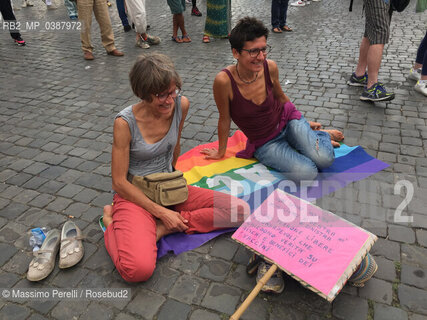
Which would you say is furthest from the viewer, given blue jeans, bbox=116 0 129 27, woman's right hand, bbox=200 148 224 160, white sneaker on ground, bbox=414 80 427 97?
blue jeans, bbox=116 0 129 27

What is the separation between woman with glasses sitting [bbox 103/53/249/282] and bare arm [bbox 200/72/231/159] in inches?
21.5

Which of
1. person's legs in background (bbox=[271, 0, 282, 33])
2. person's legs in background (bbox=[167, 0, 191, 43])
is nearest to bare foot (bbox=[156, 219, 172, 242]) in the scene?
person's legs in background (bbox=[167, 0, 191, 43])

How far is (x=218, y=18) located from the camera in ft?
25.0

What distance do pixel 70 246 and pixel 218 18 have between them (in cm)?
643

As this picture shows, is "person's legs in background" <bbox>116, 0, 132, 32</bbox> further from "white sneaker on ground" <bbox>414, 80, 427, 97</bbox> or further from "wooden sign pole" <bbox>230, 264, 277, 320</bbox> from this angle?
"wooden sign pole" <bbox>230, 264, 277, 320</bbox>

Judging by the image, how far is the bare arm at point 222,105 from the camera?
3072 millimetres

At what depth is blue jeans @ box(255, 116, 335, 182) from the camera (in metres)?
3.18

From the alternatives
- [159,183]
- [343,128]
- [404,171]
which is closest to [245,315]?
[159,183]

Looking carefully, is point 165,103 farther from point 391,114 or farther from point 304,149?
point 391,114

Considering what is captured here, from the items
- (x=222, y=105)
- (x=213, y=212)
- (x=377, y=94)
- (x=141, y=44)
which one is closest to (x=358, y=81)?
(x=377, y=94)

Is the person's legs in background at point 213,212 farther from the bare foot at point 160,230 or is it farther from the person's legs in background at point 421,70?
the person's legs in background at point 421,70

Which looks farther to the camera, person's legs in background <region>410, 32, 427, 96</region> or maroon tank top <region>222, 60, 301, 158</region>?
person's legs in background <region>410, 32, 427, 96</region>

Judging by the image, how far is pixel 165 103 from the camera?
2.32 meters

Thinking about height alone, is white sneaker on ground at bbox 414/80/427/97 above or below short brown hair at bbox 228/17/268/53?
below
